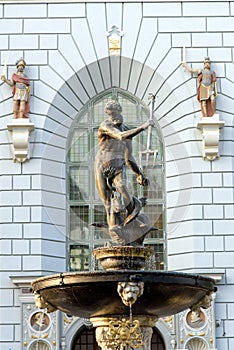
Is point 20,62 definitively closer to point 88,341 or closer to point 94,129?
point 94,129

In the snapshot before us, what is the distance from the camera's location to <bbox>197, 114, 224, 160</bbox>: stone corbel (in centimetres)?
2470

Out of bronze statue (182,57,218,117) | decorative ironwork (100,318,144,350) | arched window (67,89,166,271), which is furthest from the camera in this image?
bronze statue (182,57,218,117)

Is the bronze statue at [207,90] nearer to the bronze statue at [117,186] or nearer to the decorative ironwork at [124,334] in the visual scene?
the bronze statue at [117,186]

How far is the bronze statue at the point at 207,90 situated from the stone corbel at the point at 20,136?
4.65 meters

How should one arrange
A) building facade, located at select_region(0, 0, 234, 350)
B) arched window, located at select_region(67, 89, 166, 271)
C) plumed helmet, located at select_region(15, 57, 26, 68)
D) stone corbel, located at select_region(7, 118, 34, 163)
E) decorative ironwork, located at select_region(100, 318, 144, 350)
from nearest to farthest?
1. decorative ironwork, located at select_region(100, 318, 144, 350)
2. building facade, located at select_region(0, 0, 234, 350)
3. stone corbel, located at select_region(7, 118, 34, 163)
4. arched window, located at select_region(67, 89, 166, 271)
5. plumed helmet, located at select_region(15, 57, 26, 68)

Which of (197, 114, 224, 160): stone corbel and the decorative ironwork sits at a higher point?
(197, 114, 224, 160): stone corbel

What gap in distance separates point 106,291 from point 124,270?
42cm

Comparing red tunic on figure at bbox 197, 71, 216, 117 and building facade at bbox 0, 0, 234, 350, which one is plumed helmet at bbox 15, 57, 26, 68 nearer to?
building facade at bbox 0, 0, 234, 350

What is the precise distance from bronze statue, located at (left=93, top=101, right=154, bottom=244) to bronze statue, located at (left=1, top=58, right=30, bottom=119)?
10.6m

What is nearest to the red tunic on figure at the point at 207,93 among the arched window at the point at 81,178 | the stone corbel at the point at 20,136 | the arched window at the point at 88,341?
the arched window at the point at 81,178

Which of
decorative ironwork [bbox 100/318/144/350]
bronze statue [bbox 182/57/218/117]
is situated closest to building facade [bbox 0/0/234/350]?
bronze statue [bbox 182/57/218/117]

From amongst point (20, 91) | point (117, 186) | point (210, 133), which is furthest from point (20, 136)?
point (117, 186)

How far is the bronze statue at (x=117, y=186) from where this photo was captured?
1437 centimetres

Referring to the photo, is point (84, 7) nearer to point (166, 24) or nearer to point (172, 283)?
point (166, 24)
